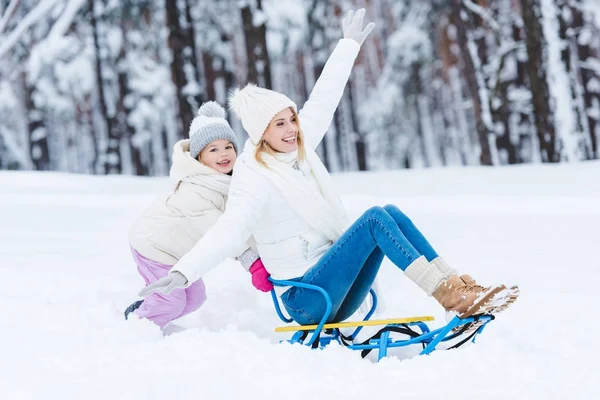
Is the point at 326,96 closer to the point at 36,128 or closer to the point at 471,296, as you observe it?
the point at 471,296

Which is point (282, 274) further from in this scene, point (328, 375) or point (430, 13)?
point (430, 13)

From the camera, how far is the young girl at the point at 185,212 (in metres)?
4.65

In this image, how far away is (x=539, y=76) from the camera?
40.1ft

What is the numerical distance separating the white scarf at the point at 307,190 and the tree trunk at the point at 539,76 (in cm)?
881

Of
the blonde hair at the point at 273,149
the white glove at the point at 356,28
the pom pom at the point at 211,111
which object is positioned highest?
the white glove at the point at 356,28

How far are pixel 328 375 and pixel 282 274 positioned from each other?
3.07ft

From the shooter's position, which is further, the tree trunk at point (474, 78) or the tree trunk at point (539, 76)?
the tree trunk at point (474, 78)

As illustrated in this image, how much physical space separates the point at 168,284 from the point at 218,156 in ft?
4.10

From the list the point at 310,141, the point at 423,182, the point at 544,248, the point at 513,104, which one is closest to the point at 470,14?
the point at 513,104

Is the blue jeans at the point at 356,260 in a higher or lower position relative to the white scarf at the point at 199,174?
lower

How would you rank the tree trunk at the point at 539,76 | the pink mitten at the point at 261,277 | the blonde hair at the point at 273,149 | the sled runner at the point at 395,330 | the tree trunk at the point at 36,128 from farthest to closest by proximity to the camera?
the tree trunk at the point at 36,128
the tree trunk at the point at 539,76
the pink mitten at the point at 261,277
the blonde hair at the point at 273,149
the sled runner at the point at 395,330

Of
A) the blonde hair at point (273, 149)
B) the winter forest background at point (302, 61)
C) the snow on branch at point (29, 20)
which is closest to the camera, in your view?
the blonde hair at point (273, 149)

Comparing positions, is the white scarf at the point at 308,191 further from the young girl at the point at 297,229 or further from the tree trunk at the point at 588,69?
the tree trunk at the point at 588,69

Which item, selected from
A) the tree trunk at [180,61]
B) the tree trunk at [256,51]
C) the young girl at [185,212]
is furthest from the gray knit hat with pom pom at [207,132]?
the tree trunk at [180,61]
